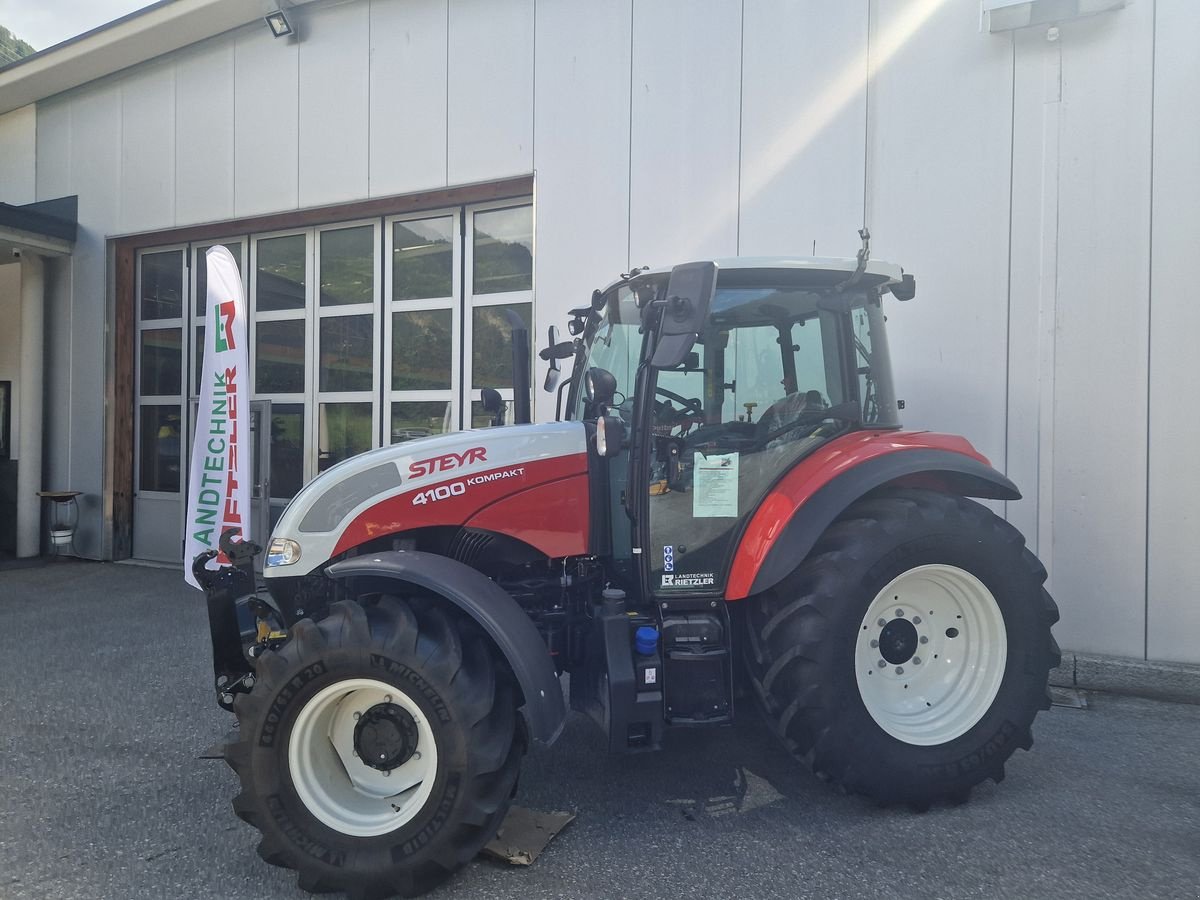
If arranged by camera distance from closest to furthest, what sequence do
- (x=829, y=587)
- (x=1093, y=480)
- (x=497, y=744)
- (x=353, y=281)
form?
(x=497, y=744), (x=829, y=587), (x=1093, y=480), (x=353, y=281)

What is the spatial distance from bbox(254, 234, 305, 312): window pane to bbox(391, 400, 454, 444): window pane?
1855 mm

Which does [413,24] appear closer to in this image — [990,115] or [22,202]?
[990,115]

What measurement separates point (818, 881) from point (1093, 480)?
3474 mm

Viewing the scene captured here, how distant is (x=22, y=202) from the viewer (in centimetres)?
973

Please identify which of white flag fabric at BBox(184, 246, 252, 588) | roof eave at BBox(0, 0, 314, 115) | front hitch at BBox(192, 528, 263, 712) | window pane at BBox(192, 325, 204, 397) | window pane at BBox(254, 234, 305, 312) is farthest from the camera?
window pane at BBox(192, 325, 204, 397)

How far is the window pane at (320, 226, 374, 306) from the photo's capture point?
796 centimetres

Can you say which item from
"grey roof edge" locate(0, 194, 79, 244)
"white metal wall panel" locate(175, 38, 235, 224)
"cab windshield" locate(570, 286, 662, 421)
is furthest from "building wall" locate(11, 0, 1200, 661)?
"grey roof edge" locate(0, 194, 79, 244)

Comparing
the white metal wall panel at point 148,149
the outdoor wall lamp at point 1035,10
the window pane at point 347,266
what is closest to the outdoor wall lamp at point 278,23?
the white metal wall panel at point 148,149

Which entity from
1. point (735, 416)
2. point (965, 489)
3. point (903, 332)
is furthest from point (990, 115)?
point (735, 416)

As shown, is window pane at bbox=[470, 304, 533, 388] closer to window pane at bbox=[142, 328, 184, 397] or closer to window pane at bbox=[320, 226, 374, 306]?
window pane at bbox=[320, 226, 374, 306]

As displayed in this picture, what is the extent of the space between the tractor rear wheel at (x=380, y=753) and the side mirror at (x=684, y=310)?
122cm

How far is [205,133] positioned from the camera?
8.40 m

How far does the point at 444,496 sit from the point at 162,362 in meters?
7.84

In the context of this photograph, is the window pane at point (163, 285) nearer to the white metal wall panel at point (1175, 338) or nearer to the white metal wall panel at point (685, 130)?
the white metal wall panel at point (685, 130)
